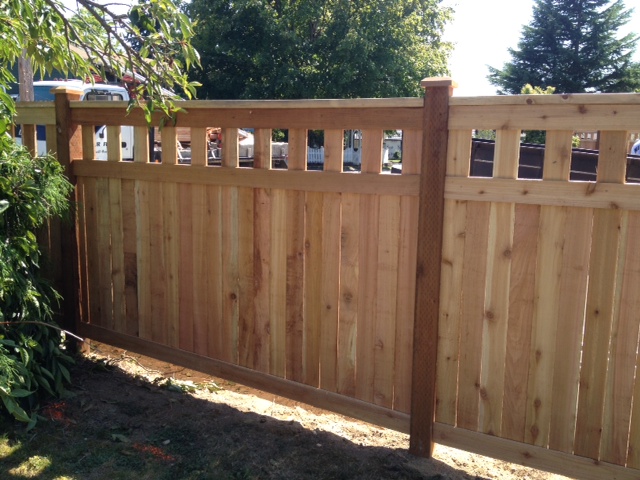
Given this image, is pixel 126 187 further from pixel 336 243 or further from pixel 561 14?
pixel 561 14

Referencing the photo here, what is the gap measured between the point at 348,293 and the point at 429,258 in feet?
1.69

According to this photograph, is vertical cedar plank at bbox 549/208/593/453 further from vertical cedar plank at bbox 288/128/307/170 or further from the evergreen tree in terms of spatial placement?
the evergreen tree

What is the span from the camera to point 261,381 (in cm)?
375

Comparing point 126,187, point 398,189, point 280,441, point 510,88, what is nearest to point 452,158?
point 398,189

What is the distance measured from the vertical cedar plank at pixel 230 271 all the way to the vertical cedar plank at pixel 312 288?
488mm

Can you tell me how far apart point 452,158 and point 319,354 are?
4.16 feet

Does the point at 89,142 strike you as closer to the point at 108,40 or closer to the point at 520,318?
the point at 108,40

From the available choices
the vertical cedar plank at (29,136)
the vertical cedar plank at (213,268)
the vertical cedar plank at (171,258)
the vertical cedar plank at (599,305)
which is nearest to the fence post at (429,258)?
the vertical cedar plank at (599,305)

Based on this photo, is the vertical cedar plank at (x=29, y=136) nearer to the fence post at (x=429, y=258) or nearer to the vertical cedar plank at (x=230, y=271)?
the vertical cedar plank at (x=230, y=271)

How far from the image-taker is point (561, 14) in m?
35.4

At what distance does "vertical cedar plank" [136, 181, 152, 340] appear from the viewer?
4133 mm

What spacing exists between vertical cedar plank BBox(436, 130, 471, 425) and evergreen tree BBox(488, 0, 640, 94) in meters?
34.7

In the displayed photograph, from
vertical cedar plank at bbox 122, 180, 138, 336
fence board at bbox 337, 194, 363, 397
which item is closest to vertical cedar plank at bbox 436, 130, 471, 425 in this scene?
fence board at bbox 337, 194, 363, 397

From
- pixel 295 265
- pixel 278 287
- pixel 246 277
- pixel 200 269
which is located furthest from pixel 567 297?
pixel 200 269
